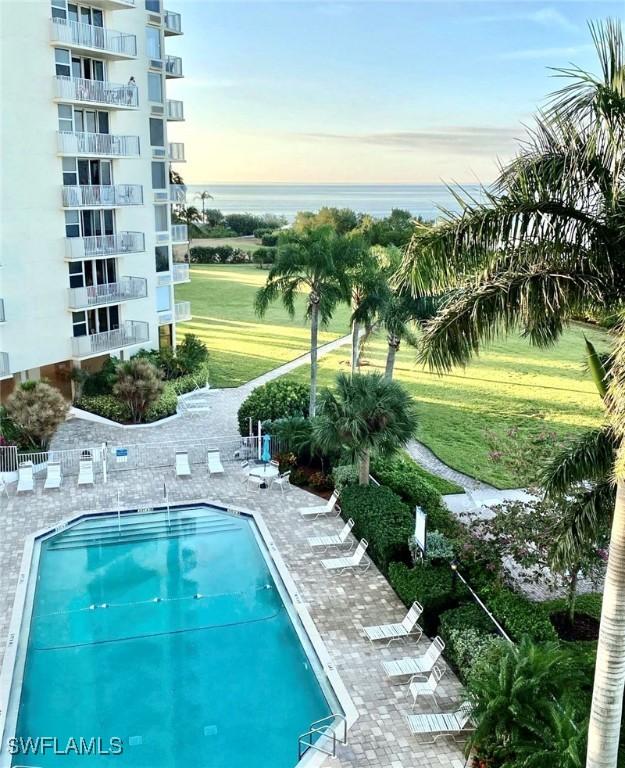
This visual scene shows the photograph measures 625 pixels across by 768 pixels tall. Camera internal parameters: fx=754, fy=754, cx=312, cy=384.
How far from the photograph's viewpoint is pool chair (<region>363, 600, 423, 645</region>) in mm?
Answer: 13349

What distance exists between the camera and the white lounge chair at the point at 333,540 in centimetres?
1686

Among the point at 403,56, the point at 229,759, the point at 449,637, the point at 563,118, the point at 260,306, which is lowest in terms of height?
the point at 229,759

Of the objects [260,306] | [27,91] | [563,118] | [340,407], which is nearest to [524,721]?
[563,118]

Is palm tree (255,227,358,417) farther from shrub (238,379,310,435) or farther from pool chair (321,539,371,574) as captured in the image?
pool chair (321,539,371,574)

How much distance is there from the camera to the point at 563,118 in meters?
7.45

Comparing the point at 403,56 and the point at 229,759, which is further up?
the point at 403,56

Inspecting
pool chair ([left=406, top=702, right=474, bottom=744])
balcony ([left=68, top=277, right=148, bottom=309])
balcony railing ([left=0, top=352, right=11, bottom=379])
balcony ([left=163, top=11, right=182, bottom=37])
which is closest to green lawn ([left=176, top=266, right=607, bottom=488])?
pool chair ([left=406, top=702, right=474, bottom=744])

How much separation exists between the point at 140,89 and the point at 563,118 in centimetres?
2492

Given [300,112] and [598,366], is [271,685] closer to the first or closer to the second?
[598,366]

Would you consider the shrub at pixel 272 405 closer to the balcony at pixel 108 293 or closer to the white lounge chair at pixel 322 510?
the white lounge chair at pixel 322 510

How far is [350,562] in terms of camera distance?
16.0 metres

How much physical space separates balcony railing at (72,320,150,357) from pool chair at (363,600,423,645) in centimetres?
1713

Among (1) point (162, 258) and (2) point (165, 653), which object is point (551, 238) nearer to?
(2) point (165, 653)

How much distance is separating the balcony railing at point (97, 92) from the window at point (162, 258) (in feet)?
18.8
